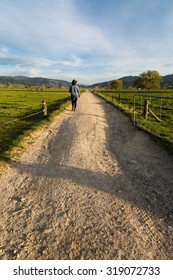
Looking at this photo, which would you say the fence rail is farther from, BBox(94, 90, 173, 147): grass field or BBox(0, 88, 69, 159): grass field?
BBox(0, 88, 69, 159): grass field

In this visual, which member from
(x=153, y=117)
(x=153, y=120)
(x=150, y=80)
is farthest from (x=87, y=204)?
(x=150, y=80)

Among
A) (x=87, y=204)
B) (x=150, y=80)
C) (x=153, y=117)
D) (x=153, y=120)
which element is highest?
(x=150, y=80)

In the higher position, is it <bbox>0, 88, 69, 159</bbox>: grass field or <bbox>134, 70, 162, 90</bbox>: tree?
<bbox>134, 70, 162, 90</bbox>: tree

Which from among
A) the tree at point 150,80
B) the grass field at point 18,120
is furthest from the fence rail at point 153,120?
the tree at point 150,80

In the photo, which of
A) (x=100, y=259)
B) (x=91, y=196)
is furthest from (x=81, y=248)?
(x=91, y=196)

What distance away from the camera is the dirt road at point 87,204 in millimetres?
3043

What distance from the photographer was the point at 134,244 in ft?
10.1

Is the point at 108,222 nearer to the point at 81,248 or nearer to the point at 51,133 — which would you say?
the point at 81,248

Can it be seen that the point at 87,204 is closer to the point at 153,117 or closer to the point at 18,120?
the point at 18,120

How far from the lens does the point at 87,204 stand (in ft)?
13.3

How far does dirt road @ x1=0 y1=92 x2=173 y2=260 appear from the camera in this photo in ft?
9.98

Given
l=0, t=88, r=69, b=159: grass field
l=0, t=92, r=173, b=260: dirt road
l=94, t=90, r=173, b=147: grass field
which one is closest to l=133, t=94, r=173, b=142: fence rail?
l=94, t=90, r=173, b=147: grass field

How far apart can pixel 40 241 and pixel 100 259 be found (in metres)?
0.98
